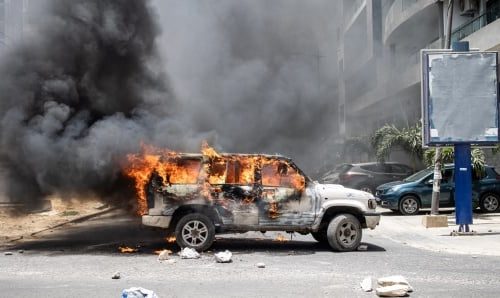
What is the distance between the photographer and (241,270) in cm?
763

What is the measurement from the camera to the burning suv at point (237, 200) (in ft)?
29.3

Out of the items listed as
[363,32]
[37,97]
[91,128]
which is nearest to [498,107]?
[91,128]

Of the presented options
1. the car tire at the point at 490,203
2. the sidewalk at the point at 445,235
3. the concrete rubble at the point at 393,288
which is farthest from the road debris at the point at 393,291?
the car tire at the point at 490,203

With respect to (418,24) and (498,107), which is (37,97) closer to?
(498,107)

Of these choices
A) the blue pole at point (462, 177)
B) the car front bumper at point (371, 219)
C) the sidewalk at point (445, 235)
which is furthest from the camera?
the blue pole at point (462, 177)

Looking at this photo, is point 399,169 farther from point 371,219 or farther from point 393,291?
point 393,291

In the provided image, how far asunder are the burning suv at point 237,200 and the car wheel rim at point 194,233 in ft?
0.05

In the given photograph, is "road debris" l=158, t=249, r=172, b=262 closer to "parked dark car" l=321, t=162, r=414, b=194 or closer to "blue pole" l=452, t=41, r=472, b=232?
"blue pole" l=452, t=41, r=472, b=232

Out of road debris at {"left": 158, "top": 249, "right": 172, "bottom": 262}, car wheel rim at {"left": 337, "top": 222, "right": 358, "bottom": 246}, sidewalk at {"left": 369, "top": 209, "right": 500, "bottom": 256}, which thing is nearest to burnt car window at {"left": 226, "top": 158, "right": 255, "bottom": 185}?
road debris at {"left": 158, "top": 249, "right": 172, "bottom": 262}

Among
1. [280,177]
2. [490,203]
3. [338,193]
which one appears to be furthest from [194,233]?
[490,203]

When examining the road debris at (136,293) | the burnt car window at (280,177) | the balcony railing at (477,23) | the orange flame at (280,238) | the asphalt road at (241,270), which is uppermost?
the balcony railing at (477,23)

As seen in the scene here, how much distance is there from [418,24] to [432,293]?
23.4m

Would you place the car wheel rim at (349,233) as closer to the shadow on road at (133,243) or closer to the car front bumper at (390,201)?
the shadow on road at (133,243)

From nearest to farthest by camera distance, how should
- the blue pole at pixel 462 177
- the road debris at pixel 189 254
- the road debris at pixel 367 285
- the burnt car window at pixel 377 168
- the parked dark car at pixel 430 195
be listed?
1. the road debris at pixel 367 285
2. the road debris at pixel 189 254
3. the blue pole at pixel 462 177
4. the parked dark car at pixel 430 195
5. the burnt car window at pixel 377 168
